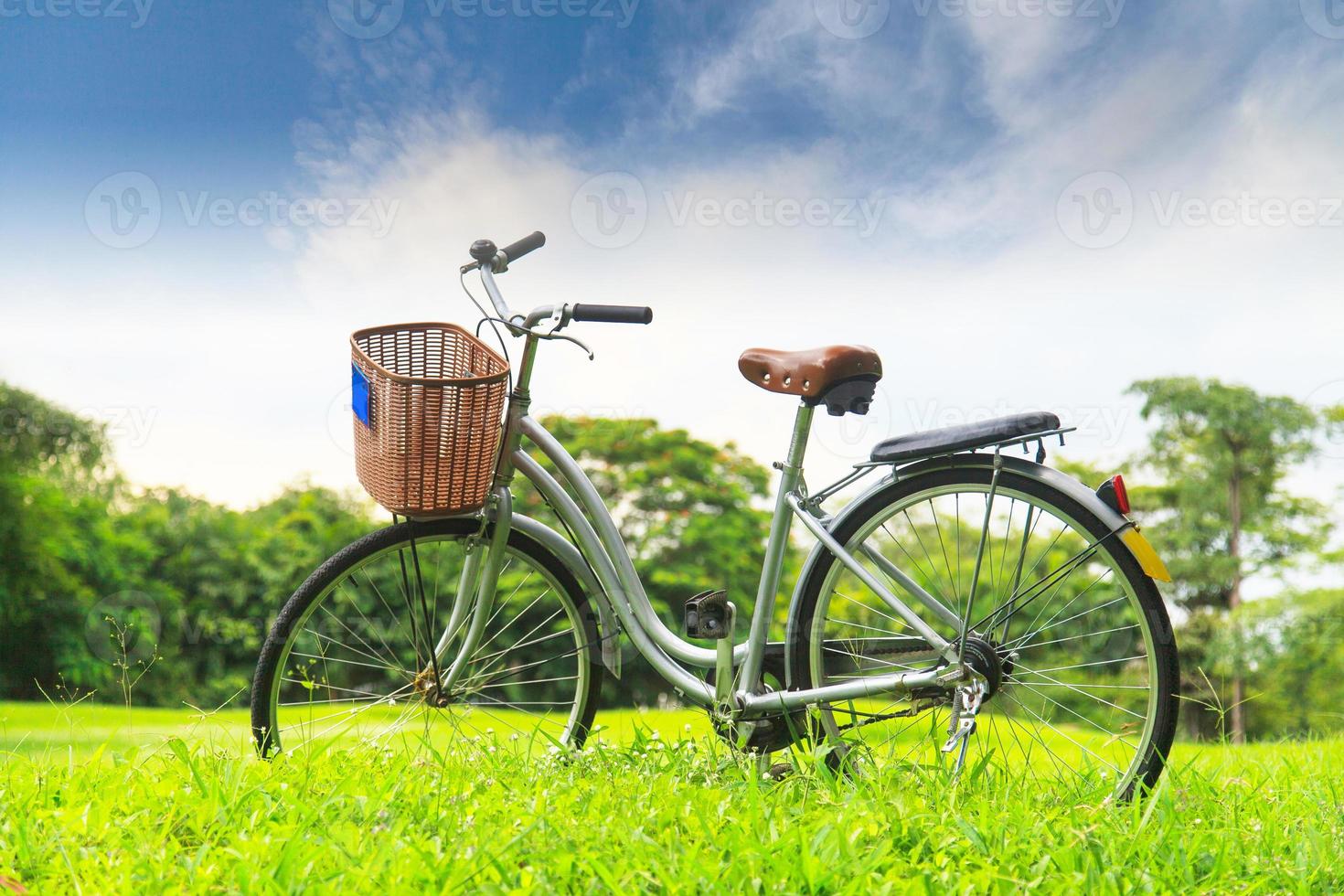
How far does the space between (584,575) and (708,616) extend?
0.40 meters

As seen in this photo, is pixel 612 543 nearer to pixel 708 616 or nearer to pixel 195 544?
pixel 708 616

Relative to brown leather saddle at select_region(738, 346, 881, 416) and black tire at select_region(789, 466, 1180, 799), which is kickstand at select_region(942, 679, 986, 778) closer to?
black tire at select_region(789, 466, 1180, 799)

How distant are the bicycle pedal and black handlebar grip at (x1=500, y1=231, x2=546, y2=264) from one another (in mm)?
1013

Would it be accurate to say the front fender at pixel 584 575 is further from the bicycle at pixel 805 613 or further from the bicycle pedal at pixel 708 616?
the bicycle pedal at pixel 708 616

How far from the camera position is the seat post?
8.01ft

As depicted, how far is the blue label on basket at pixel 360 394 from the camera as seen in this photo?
2.46 metres

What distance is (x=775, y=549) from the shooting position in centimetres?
252

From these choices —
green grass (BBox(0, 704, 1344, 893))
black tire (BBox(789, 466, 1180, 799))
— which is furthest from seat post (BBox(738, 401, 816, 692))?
green grass (BBox(0, 704, 1344, 893))

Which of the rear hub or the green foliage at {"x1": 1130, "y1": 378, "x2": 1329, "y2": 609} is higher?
the green foliage at {"x1": 1130, "y1": 378, "x2": 1329, "y2": 609}

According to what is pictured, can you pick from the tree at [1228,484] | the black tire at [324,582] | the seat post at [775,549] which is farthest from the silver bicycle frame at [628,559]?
the tree at [1228,484]

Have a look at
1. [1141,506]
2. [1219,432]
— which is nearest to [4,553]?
[1141,506]

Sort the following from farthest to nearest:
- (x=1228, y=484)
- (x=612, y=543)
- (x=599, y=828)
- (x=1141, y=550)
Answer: (x=1228, y=484) < (x=612, y=543) < (x=1141, y=550) < (x=599, y=828)

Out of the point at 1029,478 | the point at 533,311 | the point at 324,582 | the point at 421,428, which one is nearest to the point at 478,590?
the point at 324,582

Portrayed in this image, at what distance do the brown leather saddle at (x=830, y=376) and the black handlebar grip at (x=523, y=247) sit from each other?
749 mm
